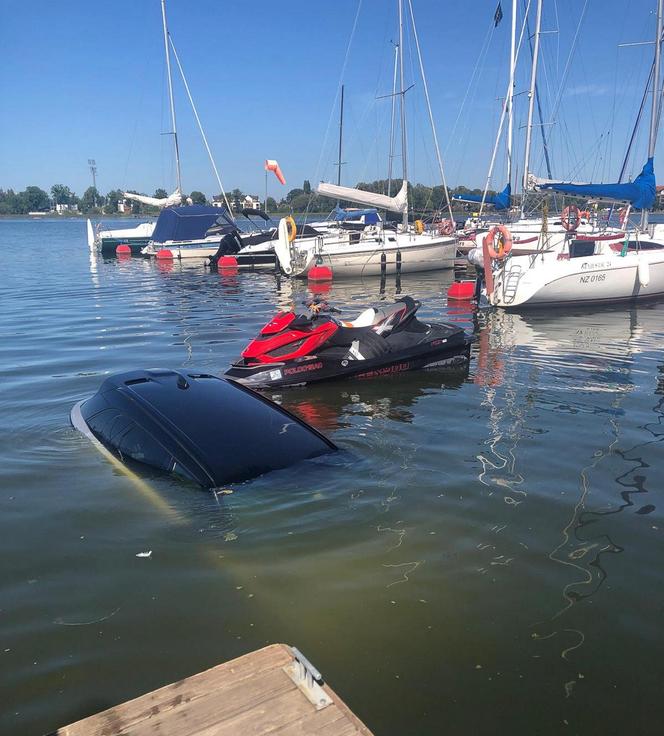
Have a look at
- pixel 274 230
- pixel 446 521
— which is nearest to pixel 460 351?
pixel 446 521

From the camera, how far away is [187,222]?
33.2 meters

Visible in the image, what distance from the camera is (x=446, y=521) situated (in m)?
4.59

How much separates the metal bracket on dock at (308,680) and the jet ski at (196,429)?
2246mm

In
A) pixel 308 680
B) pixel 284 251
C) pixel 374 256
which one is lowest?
pixel 308 680

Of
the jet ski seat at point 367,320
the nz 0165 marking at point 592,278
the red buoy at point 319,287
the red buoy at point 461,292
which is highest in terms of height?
the nz 0165 marking at point 592,278

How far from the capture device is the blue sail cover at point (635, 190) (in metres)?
18.0

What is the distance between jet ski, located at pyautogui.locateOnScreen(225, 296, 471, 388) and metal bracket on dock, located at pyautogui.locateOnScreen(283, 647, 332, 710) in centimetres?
616

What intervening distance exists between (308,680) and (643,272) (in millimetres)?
16261

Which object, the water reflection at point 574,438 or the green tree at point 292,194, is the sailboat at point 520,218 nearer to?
the water reflection at point 574,438

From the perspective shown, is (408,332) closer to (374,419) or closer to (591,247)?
(374,419)

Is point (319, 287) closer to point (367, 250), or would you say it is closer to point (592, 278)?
point (367, 250)

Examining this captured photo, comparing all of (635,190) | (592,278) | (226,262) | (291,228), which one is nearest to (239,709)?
(592,278)

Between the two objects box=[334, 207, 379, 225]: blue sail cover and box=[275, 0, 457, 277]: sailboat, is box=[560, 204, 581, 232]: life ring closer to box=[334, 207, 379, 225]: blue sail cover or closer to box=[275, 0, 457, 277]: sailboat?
box=[275, 0, 457, 277]: sailboat

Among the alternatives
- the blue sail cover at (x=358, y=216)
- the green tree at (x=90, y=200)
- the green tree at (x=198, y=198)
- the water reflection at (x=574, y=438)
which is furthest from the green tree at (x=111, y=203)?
the water reflection at (x=574, y=438)
